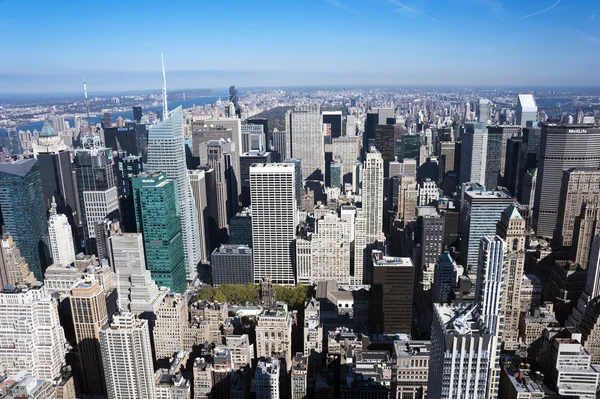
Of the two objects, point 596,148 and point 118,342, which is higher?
point 596,148

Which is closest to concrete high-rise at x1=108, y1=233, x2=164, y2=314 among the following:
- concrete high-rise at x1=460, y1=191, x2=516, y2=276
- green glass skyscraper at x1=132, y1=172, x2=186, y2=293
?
green glass skyscraper at x1=132, y1=172, x2=186, y2=293

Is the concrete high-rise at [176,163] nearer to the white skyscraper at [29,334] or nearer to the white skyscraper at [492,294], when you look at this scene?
the white skyscraper at [29,334]

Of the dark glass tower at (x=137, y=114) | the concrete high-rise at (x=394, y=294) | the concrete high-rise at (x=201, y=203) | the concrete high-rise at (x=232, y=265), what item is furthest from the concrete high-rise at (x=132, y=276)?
the dark glass tower at (x=137, y=114)

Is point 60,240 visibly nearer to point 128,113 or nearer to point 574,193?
point 128,113

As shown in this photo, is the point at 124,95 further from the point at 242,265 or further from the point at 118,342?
the point at 118,342

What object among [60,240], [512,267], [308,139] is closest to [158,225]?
[60,240]

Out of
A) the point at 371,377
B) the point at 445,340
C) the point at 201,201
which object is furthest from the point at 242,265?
the point at 445,340
